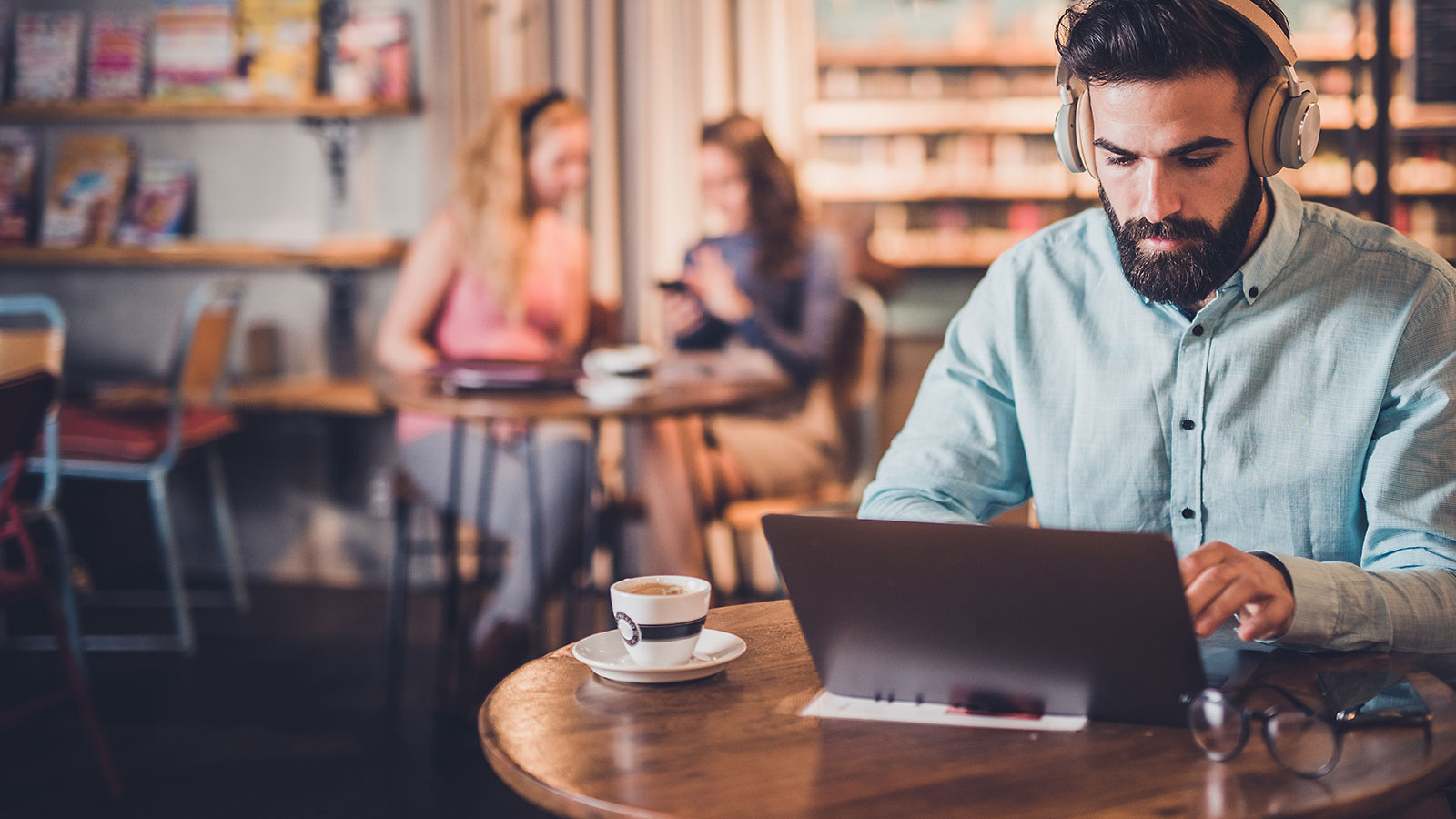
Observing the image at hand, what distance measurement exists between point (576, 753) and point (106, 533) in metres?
3.83

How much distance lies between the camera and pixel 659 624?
100 centimetres

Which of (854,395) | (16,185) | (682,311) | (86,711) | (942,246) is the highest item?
(16,185)

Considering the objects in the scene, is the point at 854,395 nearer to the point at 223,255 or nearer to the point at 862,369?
the point at 862,369

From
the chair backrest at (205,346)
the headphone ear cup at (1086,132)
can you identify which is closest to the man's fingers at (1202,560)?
the headphone ear cup at (1086,132)

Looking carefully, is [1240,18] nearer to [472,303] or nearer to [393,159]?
[472,303]

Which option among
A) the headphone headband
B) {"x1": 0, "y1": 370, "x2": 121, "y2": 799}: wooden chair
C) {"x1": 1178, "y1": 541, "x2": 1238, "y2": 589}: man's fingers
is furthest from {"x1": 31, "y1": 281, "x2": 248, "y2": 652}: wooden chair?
{"x1": 1178, "y1": 541, "x2": 1238, "y2": 589}: man's fingers

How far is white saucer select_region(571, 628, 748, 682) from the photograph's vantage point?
39.0 inches

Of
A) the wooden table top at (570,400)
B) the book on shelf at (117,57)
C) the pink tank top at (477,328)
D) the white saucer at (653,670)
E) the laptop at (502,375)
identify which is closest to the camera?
the white saucer at (653,670)

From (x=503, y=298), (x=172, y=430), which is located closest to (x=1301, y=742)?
(x=503, y=298)

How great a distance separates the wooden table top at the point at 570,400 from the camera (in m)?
2.40

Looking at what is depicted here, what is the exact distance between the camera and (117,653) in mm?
3400

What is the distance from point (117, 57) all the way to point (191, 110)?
36 cm

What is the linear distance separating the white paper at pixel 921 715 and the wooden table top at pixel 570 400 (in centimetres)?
149

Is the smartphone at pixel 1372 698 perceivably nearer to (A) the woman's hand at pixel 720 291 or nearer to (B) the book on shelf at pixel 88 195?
(A) the woman's hand at pixel 720 291
